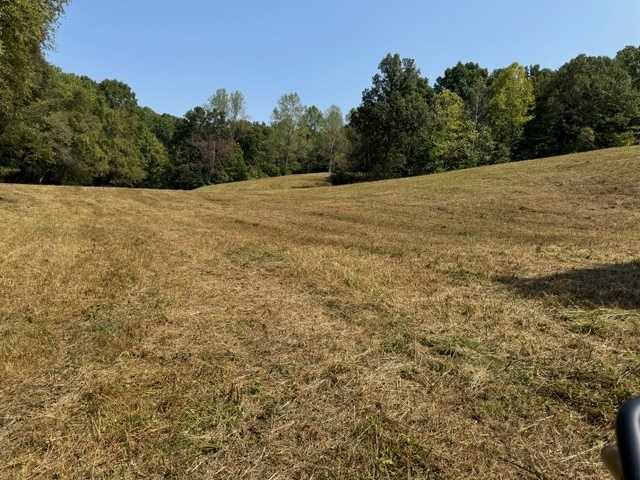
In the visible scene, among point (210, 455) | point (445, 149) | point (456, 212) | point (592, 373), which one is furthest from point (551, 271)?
point (445, 149)

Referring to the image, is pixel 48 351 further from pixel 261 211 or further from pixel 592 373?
pixel 261 211

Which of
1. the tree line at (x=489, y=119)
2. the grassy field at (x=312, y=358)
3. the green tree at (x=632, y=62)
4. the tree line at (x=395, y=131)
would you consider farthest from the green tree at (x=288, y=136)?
the grassy field at (x=312, y=358)

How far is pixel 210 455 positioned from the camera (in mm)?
2775

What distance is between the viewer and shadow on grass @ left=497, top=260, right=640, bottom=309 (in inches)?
216

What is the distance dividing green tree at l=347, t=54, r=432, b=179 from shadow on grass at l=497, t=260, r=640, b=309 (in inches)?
1370

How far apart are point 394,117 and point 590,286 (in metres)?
36.1

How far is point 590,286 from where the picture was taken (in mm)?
6188

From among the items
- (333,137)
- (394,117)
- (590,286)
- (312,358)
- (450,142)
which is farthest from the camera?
(333,137)

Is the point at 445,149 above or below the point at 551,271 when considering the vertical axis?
above

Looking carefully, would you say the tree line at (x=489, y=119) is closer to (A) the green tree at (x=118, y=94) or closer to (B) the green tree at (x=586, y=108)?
(B) the green tree at (x=586, y=108)

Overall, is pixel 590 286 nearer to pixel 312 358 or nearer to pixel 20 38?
pixel 312 358

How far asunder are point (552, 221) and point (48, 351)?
47.8ft

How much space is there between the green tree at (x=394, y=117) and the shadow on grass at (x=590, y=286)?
34804 mm

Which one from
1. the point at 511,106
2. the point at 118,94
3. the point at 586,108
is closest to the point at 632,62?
the point at 586,108
